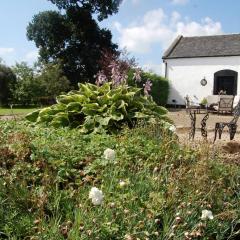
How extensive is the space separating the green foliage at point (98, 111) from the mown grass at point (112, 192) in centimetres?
147

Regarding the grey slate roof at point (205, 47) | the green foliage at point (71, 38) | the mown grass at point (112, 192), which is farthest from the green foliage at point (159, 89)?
the mown grass at point (112, 192)

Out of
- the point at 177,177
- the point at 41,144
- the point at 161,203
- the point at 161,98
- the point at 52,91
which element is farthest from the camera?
the point at 161,98

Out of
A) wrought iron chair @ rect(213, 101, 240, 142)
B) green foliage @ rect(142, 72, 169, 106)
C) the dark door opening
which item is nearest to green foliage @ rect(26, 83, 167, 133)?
wrought iron chair @ rect(213, 101, 240, 142)

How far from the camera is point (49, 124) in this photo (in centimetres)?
698

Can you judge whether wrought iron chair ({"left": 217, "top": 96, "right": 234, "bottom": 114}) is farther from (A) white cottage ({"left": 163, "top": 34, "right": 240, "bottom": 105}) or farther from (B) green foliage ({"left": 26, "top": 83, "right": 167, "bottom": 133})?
(B) green foliage ({"left": 26, "top": 83, "right": 167, "bottom": 133})

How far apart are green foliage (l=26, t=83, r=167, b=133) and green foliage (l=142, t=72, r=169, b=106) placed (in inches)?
960

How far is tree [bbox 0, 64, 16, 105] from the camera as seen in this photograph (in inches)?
1216

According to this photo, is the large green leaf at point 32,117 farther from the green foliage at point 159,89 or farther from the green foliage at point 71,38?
the green foliage at point 71,38

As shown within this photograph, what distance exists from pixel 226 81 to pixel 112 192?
31946 millimetres

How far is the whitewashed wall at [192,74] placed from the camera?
34625 millimetres

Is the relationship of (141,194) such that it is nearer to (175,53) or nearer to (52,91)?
(52,91)

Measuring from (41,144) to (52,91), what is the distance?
26.2 meters

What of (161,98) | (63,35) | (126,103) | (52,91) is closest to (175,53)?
(161,98)

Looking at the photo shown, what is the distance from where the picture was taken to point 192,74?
116 feet
